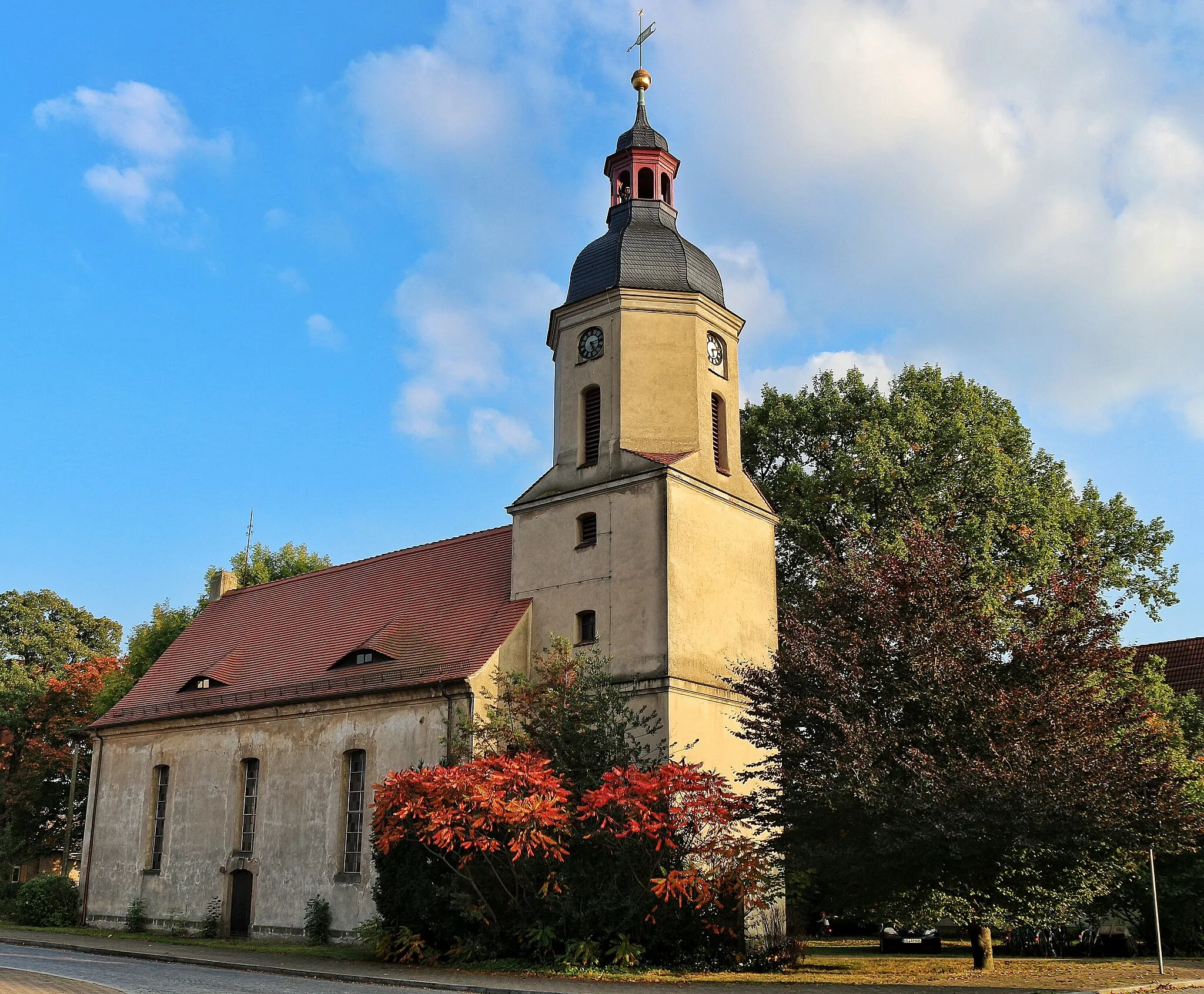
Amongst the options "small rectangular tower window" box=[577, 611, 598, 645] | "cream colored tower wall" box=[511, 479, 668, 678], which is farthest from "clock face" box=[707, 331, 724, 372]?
"small rectangular tower window" box=[577, 611, 598, 645]

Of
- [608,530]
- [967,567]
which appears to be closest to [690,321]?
[608,530]

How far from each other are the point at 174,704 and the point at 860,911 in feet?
65.9

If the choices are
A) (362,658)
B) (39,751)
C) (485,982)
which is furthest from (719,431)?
(39,751)

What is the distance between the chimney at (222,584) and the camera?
38.5 metres

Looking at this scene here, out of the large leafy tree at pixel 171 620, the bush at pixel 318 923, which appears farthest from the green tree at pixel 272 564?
the bush at pixel 318 923

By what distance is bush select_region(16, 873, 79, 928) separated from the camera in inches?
1220

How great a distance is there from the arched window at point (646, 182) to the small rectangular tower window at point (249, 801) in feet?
56.8

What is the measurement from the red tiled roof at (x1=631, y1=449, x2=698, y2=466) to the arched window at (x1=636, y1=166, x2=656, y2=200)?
7537 mm

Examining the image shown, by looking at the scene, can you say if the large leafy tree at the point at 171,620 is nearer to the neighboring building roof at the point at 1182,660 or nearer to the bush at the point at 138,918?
the bush at the point at 138,918

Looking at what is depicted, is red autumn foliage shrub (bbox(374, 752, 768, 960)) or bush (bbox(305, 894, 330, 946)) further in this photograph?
bush (bbox(305, 894, 330, 946))

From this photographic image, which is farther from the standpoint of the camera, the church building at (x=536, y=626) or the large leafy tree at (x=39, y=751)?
the large leafy tree at (x=39, y=751)

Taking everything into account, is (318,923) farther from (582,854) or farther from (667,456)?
(667,456)

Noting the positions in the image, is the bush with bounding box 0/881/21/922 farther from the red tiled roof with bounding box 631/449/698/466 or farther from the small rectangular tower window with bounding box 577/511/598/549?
the red tiled roof with bounding box 631/449/698/466

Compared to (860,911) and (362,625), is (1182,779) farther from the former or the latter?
(362,625)
